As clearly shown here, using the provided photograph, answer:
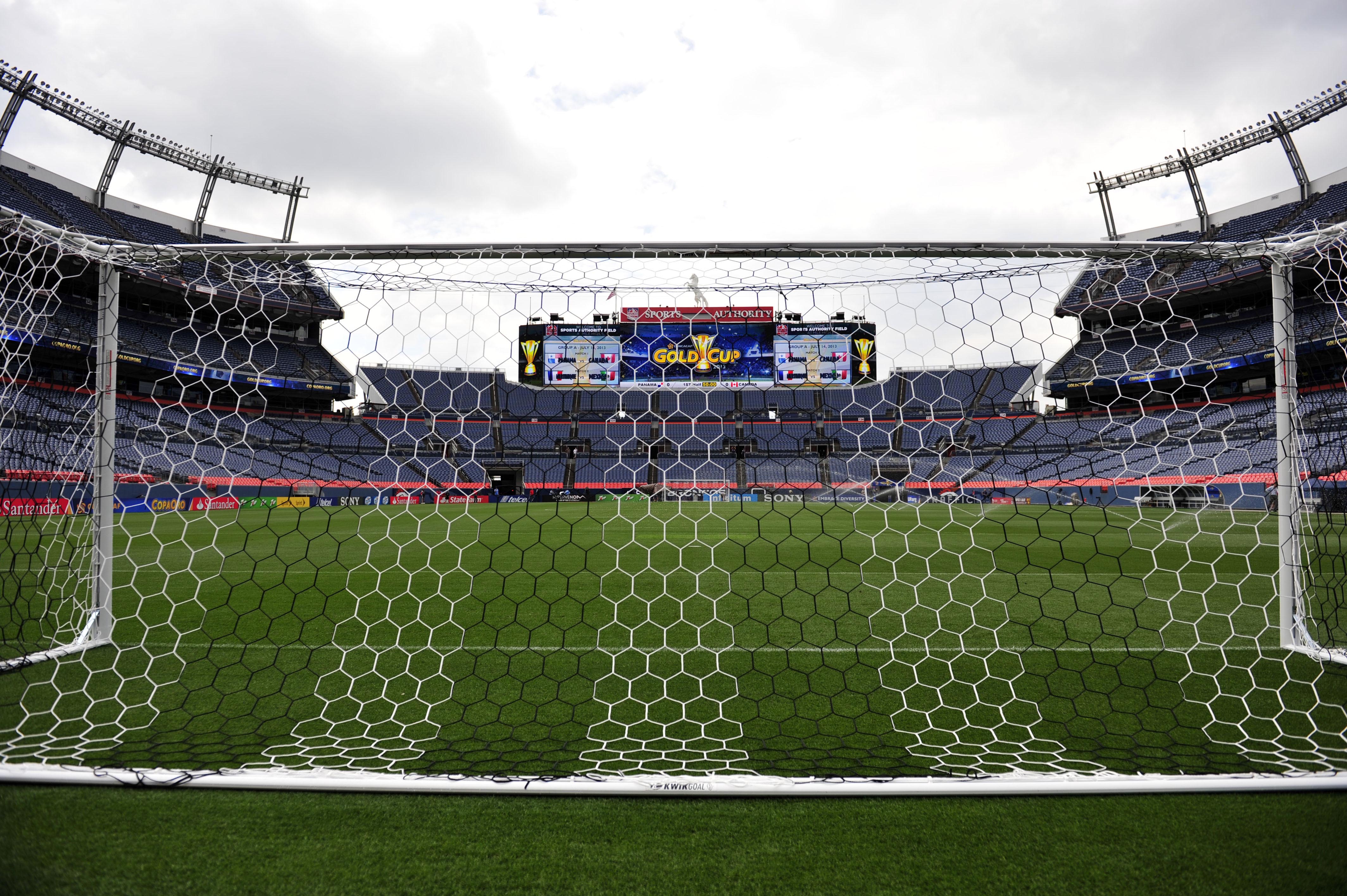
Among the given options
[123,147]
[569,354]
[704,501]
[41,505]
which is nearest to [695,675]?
[569,354]

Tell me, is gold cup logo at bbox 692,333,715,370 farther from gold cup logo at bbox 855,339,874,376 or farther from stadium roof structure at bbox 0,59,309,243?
stadium roof structure at bbox 0,59,309,243

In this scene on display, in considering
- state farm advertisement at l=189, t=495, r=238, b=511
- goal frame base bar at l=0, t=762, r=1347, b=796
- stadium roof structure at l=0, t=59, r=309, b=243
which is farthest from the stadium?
stadium roof structure at l=0, t=59, r=309, b=243

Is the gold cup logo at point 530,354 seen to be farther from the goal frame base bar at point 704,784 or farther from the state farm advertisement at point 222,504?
the state farm advertisement at point 222,504

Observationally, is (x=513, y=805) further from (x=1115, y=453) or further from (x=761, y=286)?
(x=1115, y=453)

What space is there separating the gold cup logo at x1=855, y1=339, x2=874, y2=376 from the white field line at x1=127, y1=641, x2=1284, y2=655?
68.3 inches

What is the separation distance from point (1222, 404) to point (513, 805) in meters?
4.34

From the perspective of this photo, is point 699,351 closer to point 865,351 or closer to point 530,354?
point 865,351

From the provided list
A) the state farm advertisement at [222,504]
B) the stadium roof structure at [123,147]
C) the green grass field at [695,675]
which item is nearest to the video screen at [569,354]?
the green grass field at [695,675]

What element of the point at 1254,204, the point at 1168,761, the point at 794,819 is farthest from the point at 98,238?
the point at 1254,204

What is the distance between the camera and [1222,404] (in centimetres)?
349

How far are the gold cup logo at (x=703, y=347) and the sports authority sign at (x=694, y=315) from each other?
0.43ft

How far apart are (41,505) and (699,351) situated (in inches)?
214

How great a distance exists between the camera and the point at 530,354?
4121 millimetres

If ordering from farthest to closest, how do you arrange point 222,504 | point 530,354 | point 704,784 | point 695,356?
point 222,504
point 530,354
point 695,356
point 704,784
